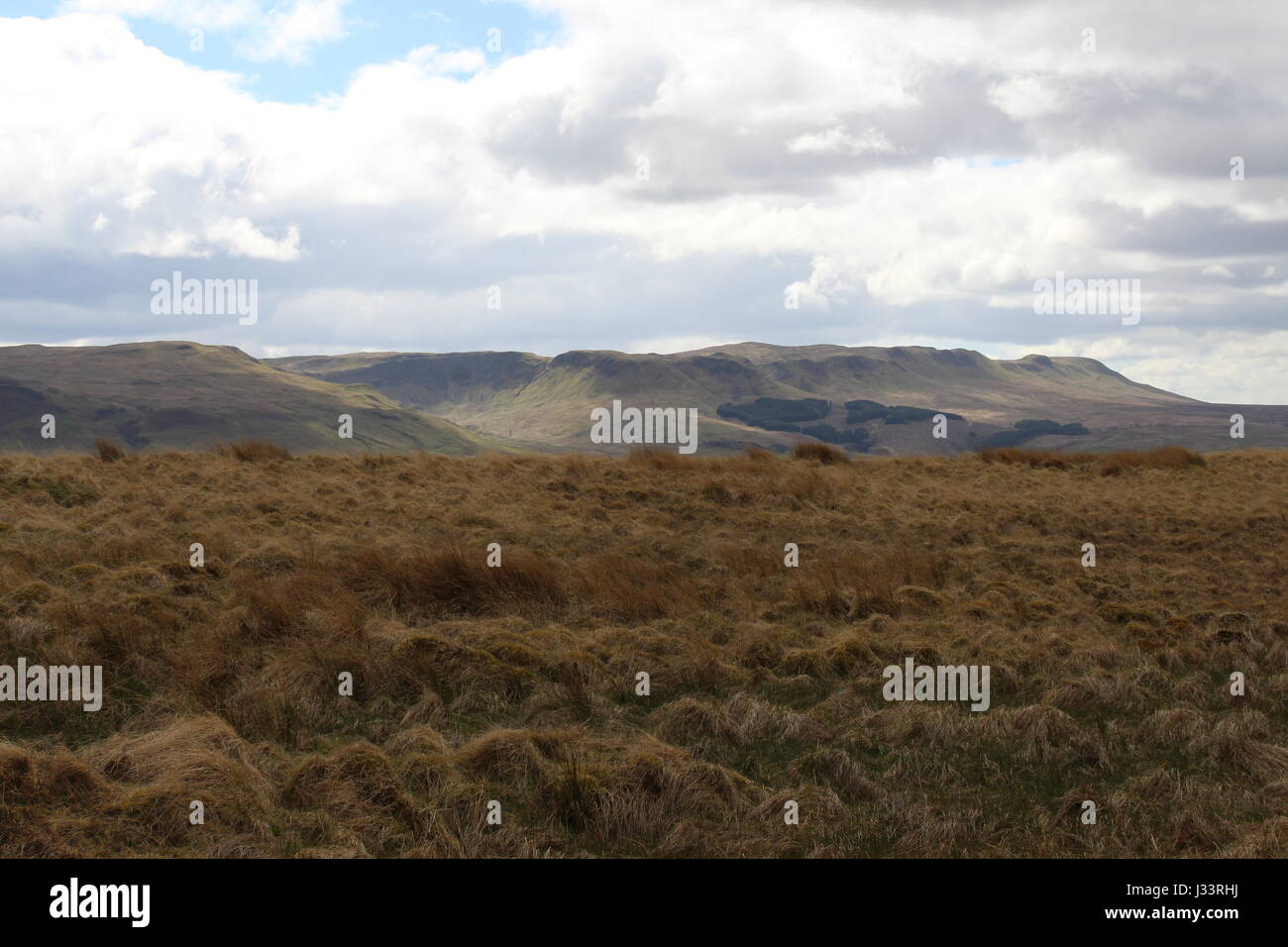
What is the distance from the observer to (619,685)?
8.39 meters

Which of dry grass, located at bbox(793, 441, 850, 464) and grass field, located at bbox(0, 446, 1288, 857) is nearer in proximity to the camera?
grass field, located at bbox(0, 446, 1288, 857)

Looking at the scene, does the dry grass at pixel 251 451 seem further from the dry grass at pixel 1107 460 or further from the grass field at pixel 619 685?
the dry grass at pixel 1107 460

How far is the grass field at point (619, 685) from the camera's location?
5.78 metres

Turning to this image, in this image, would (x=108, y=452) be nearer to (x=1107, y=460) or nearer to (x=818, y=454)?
(x=818, y=454)

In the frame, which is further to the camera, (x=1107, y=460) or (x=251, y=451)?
(x=1107, y=460)

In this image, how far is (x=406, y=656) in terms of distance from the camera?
8.62 m

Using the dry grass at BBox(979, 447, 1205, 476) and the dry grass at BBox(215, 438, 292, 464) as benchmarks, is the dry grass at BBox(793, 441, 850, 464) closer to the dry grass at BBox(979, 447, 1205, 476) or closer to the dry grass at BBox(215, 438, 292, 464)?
the dry grass at BBox(979, 447, 1205, 476)

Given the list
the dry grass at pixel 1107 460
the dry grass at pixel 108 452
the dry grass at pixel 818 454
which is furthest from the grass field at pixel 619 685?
the dry grass at pixel 1107 460

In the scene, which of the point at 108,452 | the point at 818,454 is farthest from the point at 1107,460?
the point at 108,452

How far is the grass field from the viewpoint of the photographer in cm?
578

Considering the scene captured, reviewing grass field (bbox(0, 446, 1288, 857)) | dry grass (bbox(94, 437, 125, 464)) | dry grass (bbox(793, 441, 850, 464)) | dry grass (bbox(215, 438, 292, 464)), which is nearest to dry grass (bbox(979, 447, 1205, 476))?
dry grass (bbox(793, 441, 850, 464))
